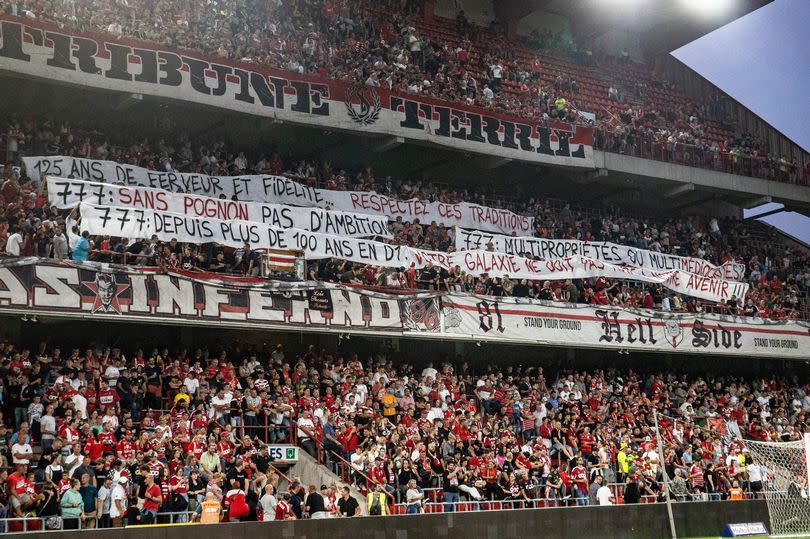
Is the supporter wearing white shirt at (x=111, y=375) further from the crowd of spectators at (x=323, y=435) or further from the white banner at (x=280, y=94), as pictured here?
the white banner at (x=280, y=94)

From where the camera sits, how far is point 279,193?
1200 inches

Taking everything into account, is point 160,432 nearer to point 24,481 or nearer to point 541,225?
point 24,481

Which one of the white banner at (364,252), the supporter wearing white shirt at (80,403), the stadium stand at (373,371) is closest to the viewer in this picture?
the stadium stand at (373,371)

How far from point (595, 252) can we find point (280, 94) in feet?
35.9

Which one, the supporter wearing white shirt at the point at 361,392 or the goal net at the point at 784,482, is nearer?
the supporter wearing white shirt at the point at 361,392

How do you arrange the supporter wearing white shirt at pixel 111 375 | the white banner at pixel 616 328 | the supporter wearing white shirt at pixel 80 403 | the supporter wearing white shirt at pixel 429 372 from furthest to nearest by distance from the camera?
the white banner at pixel 616 328
the supporter wearing white shirt at pixel 429 372
the supporter wearing white shirt at pixel 111 375
the supporter wearing white shirt at pixel 80 403

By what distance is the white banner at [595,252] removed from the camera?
32.0 meters

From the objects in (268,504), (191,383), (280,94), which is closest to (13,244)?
(191,383)

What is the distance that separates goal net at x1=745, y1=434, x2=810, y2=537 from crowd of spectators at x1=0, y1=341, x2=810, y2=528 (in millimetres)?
849

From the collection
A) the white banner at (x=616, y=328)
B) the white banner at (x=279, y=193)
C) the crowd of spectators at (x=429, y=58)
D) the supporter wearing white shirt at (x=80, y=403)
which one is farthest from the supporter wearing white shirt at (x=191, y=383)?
the crowd of spectators at (x=429, y=58)

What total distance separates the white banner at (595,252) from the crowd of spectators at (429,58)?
5158 mm

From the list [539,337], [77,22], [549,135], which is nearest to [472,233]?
[539,337]

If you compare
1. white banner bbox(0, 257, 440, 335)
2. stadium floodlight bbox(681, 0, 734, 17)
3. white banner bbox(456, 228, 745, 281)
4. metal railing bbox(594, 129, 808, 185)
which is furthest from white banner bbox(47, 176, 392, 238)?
stadium floodlight bbox(681, 0, 734, 17)

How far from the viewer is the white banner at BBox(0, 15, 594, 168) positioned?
26.8 m
